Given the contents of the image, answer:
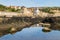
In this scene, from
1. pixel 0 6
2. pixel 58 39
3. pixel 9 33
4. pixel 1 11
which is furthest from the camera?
pixel 0 6

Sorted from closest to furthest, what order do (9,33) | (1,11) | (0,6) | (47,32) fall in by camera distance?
(9,33) < (47,32) < (1,11) < (0,6)

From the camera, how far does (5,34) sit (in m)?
33.5

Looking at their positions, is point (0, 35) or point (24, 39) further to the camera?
point (0, 35)

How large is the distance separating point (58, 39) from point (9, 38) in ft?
22.5

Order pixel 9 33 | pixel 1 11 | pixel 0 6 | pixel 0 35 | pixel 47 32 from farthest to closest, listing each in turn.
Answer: pixel 0 6, pixel 1 11, pixel 47 32, pixel 9 33, pixel 0 35

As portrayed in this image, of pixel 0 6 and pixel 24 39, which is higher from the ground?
pixel 24 39

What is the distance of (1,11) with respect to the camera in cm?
9619

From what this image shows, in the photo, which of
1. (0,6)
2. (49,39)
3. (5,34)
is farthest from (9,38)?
(0,6)

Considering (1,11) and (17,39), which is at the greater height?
(17,39)

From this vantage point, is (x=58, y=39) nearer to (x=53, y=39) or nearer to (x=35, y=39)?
(x=53, y=39)

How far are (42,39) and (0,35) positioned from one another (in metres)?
6.36

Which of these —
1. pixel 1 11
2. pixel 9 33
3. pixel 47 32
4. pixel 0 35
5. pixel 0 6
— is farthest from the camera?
pixel 0 6

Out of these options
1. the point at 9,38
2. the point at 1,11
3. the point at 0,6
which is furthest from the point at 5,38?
the point at 0,6

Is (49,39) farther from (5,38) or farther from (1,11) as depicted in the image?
(1,11)
